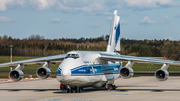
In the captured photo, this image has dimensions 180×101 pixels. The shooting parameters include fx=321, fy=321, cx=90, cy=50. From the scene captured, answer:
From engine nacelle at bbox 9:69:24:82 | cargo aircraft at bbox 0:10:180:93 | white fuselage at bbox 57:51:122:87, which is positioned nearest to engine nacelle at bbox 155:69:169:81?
cargo aircraft at bbox 0:10:180:93

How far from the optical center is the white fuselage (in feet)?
74.3

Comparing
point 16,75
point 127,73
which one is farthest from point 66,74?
point 16,75

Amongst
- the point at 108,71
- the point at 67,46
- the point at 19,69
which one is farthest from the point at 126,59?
the point at 67,46

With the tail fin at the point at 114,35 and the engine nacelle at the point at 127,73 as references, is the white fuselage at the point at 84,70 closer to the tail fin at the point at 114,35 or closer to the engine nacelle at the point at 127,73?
the engine nacelle at the point at 127,73

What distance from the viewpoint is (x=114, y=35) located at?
32.9 metres

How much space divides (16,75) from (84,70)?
249 inches

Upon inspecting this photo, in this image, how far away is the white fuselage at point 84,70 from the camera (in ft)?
74.3

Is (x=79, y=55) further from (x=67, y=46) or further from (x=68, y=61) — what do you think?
(x=67, y=46)

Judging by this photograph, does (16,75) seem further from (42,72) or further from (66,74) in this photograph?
(66,74)

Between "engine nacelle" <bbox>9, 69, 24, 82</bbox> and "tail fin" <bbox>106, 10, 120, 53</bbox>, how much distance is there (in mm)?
9392

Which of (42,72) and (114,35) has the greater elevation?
(114,35)

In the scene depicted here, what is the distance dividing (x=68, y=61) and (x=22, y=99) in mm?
4453

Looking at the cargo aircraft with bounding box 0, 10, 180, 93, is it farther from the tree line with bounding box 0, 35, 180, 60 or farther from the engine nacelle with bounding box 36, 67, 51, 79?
the tree line with bounding box 0, 35, 180, 60

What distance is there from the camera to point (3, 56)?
6269 centimetres
